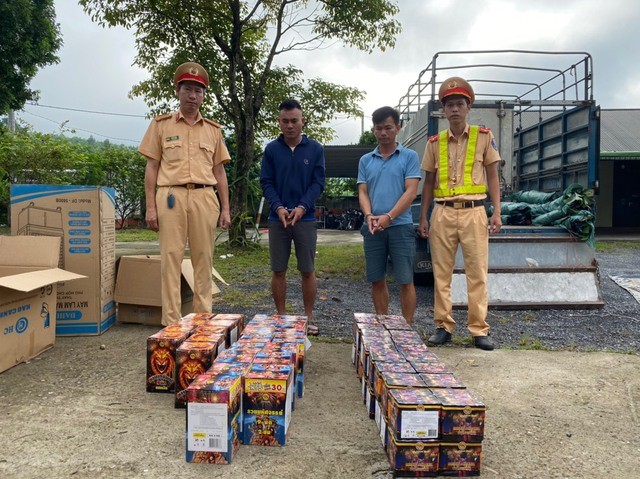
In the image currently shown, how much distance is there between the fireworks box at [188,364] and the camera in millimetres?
2336

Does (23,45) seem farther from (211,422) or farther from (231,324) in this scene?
(211,422)

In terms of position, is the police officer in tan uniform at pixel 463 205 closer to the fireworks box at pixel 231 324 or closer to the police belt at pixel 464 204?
the police belt at pixel 464 204

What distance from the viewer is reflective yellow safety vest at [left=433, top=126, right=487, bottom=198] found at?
3.45 metres

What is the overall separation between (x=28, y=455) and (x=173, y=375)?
739mm

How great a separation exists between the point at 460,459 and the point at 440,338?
1.74 meters

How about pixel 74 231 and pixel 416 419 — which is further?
pixel 74 231

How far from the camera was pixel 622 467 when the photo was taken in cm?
188

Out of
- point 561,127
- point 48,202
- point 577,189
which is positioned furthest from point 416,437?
point 561,127

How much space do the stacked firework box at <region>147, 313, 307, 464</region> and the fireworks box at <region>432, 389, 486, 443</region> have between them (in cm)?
64

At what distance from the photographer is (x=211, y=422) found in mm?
1842

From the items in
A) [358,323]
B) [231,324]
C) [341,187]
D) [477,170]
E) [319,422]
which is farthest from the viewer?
[341,187]

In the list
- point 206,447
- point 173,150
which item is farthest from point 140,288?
point 206,447

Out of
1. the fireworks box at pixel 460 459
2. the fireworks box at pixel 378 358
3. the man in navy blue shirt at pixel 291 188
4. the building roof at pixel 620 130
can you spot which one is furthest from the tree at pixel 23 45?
the building roof at pixel 620 130

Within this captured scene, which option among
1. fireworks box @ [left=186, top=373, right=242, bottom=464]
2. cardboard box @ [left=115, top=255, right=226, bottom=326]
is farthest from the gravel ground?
fireworks box @ [left=186, top=373, right=242, bottom=464]
